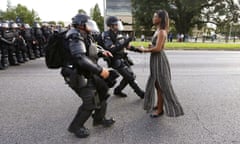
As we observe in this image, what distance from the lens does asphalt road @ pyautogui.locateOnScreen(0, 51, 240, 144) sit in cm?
346

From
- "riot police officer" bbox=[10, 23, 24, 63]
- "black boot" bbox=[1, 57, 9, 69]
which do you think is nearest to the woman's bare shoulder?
"black boot" bbox=[1, 57, 9, 69]

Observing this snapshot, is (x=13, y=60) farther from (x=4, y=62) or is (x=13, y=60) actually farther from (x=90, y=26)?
(x=90, y=26)

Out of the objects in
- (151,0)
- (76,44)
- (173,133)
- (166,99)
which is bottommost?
(173,133)

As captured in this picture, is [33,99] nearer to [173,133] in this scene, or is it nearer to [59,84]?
[59,84]

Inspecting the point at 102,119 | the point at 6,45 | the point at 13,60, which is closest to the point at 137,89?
the point at 102,119

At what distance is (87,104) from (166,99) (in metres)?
1.29

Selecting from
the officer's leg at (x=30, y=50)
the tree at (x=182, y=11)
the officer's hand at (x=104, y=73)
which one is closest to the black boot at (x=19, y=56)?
the officer's leg at (x=30, y=50)

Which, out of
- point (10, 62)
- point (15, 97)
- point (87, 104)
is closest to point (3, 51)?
point (10, 62)

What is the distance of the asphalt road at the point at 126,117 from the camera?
136 inches

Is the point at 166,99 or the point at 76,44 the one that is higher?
the point at 76,44

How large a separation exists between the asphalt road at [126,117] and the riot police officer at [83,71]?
0.40 m

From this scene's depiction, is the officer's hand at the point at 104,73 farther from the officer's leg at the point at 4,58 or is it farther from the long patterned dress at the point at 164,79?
the officer's leg at the point at 4,58

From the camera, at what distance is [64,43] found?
3.32m

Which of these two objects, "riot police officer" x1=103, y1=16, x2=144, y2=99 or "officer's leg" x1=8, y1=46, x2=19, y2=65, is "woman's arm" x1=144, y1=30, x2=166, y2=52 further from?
"officer's leg" x1=8, y1=46, x2=19, y2=65
